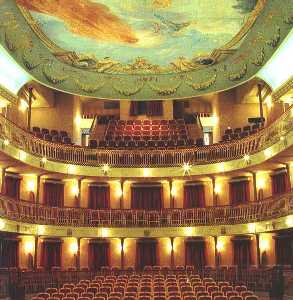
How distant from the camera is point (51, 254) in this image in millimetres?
27312

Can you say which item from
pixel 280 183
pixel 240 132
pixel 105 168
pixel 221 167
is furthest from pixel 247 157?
pixel 105 168

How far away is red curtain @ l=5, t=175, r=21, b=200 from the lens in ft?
85.7

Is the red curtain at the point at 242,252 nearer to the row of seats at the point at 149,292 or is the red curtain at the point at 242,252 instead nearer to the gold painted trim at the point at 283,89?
the row of seats at the point at 149,292

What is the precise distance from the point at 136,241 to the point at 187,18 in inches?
514

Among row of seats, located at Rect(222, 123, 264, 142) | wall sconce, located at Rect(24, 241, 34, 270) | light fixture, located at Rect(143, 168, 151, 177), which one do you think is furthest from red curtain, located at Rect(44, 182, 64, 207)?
row of seats, located at Rect(222, 123, 264, 142)

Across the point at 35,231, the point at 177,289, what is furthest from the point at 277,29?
the point at 35,231

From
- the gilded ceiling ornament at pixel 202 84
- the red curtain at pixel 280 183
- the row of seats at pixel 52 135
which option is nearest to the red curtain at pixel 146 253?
the row of seats at pixel 52 135

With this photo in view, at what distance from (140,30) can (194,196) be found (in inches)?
409

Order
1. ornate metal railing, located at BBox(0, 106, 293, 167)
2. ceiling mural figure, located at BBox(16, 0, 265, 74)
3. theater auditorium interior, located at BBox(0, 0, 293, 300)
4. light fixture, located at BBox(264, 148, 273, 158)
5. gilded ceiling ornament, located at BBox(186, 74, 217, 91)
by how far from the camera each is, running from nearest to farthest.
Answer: theater auditorium interior, located at BBox(0, 0, 293, 300), light fixture, located at BBox(264, 148, 273, 158), ceiling mural figure, located at BBox(16, 0, 265, 74), ornate metal railing, located at BBox(0, 106, 293, 167), gilded ceiling ornament, located at BBox(186, 74, 217, 91)

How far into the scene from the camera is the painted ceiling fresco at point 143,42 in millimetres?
23922

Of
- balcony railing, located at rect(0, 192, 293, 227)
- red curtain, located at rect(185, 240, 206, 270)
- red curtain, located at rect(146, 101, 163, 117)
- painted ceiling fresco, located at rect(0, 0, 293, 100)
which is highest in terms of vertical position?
painted ceiling fresco, located at rect(0, 0, 293, 100)

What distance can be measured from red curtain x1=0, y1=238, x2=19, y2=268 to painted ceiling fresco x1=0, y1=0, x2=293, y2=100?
935cm

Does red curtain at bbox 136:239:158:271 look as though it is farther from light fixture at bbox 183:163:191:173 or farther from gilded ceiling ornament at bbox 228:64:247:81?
gilded ceiling ornament at bbox 228:64:247:81

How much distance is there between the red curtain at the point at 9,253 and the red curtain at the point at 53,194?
3.25 metres
